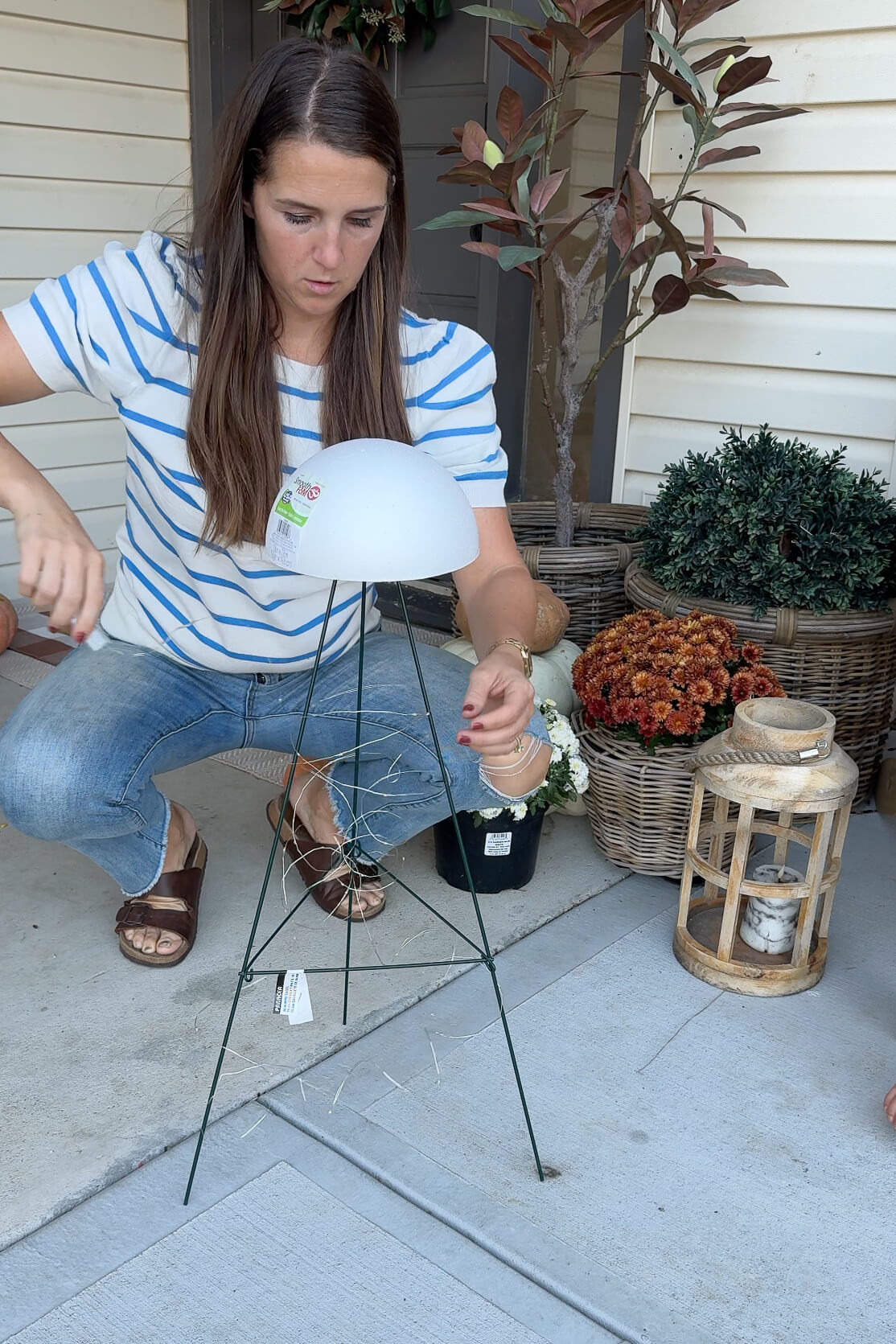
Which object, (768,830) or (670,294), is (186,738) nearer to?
(768,830)

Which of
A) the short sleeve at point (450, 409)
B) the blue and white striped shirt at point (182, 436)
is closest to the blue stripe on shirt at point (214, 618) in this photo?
the blue and white striped shirt at point (182, 436)

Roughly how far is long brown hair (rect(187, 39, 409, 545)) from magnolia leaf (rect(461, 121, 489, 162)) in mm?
986

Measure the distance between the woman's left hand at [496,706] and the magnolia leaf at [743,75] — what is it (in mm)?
1656

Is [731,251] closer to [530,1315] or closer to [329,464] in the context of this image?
[329,464]

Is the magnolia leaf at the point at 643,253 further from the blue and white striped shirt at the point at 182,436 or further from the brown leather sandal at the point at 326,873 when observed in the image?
the brown leather sandal at the point at 326,873

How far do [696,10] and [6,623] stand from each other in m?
2.33

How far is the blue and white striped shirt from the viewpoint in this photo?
166 centimetres

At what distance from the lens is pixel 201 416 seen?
165cm

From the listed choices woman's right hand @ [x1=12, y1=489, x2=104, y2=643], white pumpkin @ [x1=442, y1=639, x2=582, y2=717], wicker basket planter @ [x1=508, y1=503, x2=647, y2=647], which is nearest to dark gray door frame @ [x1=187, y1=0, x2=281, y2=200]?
wicker basket planter @ [x1=508, y1=503, x2=647, y2=647]

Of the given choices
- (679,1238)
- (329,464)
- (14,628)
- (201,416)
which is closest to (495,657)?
(329,464)

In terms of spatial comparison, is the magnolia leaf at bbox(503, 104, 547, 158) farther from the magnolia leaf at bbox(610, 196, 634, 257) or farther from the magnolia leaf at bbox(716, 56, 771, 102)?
the magnolia leaf at bbox(716, 56, 771, 102)

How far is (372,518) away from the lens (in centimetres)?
114

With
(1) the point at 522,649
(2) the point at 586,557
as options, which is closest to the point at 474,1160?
(1) the point at 522,649

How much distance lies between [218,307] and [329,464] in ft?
1.82
